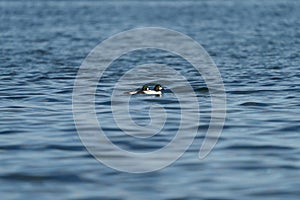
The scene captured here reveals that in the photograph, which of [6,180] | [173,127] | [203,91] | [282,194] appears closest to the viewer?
[282,194]

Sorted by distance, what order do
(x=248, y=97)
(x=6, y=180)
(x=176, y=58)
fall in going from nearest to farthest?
(x=6, y=180) < (x=248, y=97) < (x=176, y=58)

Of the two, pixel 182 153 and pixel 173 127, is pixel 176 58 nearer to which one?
pixel 173 127

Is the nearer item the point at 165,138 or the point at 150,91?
the point at 165,138

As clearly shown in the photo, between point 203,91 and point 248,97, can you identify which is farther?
point 203,91

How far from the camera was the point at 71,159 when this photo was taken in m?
12.6

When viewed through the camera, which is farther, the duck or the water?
the duck

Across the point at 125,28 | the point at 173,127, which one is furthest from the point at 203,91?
the point at 125,28

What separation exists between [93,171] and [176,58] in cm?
1969

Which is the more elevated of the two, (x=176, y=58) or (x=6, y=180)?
(x=176, y=58)

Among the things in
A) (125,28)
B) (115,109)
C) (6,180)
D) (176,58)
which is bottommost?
(6,180)

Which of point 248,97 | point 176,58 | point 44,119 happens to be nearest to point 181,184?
point 44,119

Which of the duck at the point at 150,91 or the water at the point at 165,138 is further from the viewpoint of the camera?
the duck at the point at 150,91

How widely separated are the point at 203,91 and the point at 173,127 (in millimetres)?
5807

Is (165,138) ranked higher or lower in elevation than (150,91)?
lower
